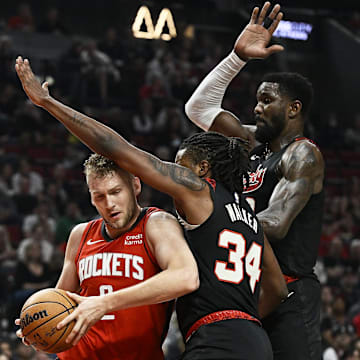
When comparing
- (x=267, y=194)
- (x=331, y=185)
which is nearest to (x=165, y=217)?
(x=267, y=194)

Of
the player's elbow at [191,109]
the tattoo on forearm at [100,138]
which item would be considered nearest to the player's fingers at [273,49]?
the player's elbow at [191,109]

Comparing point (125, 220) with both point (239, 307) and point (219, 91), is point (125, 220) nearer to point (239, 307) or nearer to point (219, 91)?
point (239, 307)

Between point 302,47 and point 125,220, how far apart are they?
16.9 metres

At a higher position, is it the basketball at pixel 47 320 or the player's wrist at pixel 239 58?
the player's wrist at pixel 239 58

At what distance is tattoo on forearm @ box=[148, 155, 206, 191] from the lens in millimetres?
3500

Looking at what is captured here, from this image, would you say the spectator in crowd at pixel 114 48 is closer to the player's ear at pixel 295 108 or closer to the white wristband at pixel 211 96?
the white wristband at pixel 211 96

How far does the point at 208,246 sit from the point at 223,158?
516mm

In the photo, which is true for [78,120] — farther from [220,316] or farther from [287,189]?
[287,189]

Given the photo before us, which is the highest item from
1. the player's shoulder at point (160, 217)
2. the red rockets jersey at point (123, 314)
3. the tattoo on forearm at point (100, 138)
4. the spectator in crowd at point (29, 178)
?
the tattoo on forearm at point (100, 138)

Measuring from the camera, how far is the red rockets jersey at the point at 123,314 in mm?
3625

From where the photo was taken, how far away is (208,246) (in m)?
3.53

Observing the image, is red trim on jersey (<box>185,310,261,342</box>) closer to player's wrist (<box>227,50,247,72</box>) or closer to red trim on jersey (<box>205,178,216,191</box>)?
red trim on jersey (<box>205,178,216,191</box>)

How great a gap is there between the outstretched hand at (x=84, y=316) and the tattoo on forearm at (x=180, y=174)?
28.1 inches

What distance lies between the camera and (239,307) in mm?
3527
